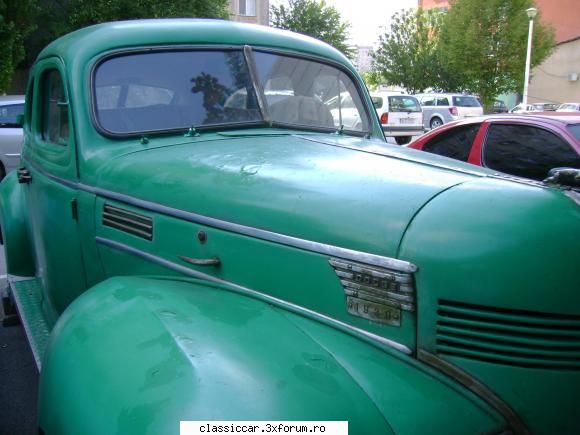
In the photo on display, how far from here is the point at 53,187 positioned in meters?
2.84

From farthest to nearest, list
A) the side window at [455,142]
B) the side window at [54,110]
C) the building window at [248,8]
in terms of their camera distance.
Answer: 1. the building window at [248,8]
2. the side window at [455,142]
3. the side window at [54,110]

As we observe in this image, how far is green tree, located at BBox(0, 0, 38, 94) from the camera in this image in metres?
12.6

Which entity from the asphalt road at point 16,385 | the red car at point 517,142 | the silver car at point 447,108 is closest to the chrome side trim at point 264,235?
the asphalt road at point 16,385

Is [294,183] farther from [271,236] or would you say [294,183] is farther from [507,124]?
[507,124]

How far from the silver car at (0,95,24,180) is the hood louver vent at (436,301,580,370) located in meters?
8.68

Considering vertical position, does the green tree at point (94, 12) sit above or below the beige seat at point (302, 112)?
above

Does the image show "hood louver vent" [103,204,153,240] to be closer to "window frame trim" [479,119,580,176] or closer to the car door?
the car door

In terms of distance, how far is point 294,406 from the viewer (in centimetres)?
129

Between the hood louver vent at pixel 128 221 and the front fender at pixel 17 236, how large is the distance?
4.71 ft

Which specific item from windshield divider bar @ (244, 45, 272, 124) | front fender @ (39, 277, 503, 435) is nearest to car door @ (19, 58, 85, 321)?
windshield divider bar @ (244, 45, 272, 124)

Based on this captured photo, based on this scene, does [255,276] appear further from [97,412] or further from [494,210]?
[494,210]

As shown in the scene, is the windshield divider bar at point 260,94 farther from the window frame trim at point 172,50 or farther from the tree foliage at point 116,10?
the tree foliage at point 116,10

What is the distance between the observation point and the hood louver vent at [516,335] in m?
1.38

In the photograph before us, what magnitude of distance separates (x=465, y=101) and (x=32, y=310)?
21054 millimetres
